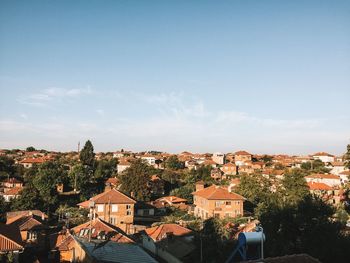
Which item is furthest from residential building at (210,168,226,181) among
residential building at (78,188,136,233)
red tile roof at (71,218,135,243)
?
red tile roof at (71,218,135,243)

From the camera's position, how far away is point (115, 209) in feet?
145

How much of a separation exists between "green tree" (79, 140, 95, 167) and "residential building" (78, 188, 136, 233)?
47.3 meters

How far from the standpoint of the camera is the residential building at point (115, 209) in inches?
1718

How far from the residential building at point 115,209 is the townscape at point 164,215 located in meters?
0.12

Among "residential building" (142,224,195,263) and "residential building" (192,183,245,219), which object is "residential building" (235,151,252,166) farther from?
"residential building" (142,224,195,263)

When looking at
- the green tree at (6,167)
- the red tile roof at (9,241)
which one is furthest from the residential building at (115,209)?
the green tree at (6,167)

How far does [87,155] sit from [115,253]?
7518 cm

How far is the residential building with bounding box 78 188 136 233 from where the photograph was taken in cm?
4362

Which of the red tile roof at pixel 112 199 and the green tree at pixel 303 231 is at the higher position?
the green tree at pixel 303 231

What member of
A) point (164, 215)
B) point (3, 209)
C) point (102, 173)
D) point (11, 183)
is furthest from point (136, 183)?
point (11, 183)

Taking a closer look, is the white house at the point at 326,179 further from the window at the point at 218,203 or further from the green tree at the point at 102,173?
the green tree at the point at 102,173

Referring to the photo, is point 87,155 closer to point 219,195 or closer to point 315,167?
point 219,195

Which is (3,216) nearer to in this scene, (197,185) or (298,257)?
(197,185)

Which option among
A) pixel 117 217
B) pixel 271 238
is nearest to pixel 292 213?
pixel 271 238
